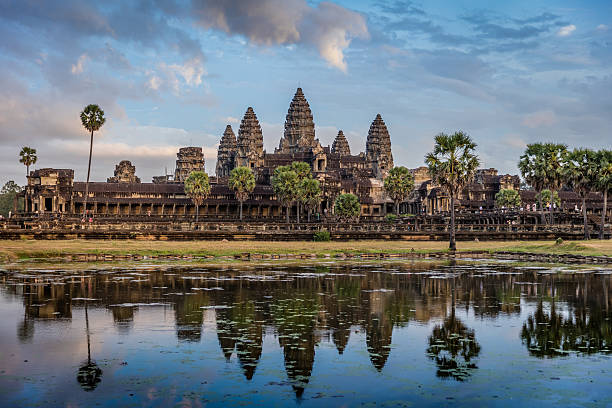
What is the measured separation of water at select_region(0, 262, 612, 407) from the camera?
13.1m

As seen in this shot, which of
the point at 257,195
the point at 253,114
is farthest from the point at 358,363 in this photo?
the point at 253,114

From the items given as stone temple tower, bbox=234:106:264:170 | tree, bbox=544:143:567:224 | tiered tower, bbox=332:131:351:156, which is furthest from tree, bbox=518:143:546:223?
tiered tower, bbox=332:131:351:156

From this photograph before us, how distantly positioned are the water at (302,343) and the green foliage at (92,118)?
219ft

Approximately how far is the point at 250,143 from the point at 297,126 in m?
14.2

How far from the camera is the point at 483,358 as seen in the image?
52.7 feet

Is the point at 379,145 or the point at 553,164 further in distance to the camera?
the point at 379,145

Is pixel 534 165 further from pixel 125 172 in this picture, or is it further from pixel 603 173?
pixel 125 172

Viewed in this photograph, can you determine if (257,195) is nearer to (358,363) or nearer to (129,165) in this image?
(129,165)

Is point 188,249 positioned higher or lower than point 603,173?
lower

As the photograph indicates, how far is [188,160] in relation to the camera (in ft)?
606

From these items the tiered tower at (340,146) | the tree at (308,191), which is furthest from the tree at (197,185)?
the tiered tower at (340,146)

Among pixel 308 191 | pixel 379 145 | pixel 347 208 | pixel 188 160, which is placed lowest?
pixel 347 208

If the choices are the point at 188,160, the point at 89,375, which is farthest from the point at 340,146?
the point at 89,375

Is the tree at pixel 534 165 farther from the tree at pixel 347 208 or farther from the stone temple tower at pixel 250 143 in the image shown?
the stone temple tower at pixel 250 143
